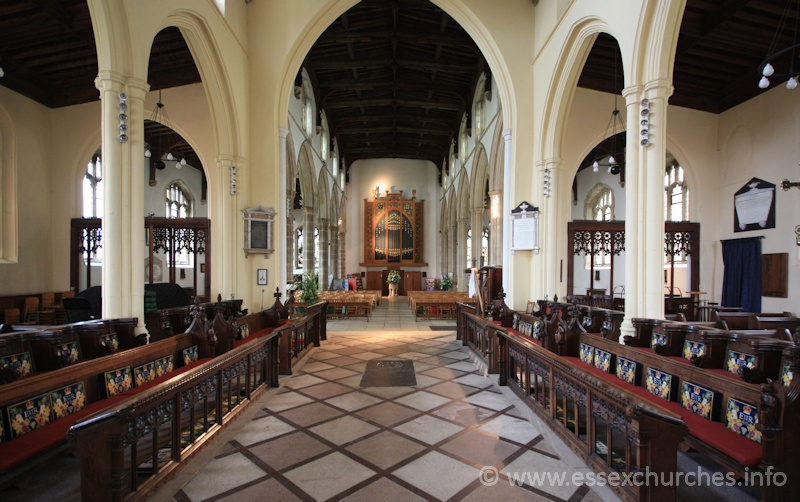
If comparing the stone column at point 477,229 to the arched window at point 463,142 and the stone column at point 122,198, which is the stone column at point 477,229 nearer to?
the arched window at point 463,142

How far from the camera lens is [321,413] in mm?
3629

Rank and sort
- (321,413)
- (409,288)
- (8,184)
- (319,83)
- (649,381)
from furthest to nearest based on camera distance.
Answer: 1. (409,288)
2. (319,83)
3. (8,184)
4. (321,413)
5. (649,381)

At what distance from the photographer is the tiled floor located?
234 centimetres

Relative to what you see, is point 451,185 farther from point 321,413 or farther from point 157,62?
point 321,413

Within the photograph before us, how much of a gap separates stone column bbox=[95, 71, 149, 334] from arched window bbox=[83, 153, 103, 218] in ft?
22.8

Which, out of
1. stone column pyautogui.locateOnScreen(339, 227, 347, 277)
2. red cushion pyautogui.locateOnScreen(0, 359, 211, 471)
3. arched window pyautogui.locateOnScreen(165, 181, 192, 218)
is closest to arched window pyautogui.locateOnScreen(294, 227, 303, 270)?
stone column pyautogui.locateOnScreen(339, 227, 347, 277)

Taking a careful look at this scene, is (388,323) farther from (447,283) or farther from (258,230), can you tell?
(447,283)

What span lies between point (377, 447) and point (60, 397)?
84.6 inches

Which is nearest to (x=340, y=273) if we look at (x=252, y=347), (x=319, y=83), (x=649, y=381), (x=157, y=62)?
(x=319, y=83)

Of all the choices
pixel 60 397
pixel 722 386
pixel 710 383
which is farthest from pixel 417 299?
pixel 60 397

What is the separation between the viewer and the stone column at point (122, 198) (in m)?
3.95

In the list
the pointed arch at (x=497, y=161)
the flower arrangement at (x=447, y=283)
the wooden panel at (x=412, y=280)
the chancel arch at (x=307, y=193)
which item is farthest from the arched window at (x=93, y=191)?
the wooden panel at (x=412, y=280)

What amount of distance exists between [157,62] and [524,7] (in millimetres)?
6926

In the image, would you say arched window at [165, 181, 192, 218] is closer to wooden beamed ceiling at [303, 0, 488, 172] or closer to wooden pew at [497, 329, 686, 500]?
wooden beamed ceiling at [303, 0, 488, 172]
